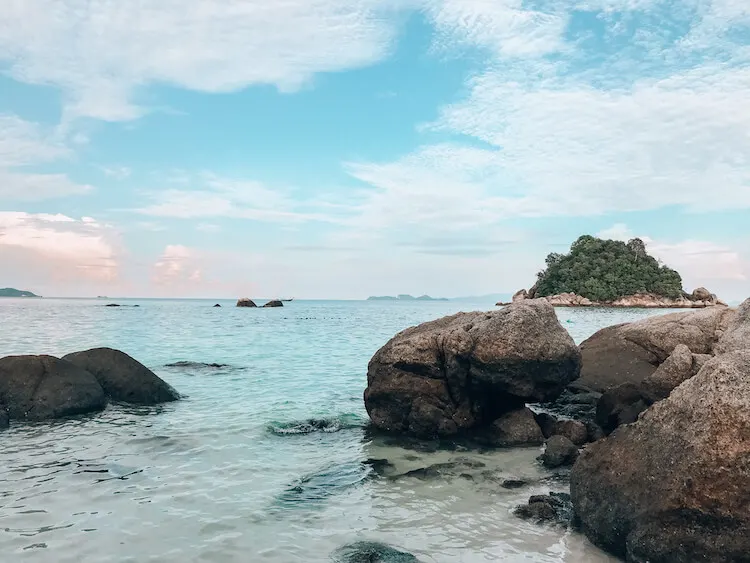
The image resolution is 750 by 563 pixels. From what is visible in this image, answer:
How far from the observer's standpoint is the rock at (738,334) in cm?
1107

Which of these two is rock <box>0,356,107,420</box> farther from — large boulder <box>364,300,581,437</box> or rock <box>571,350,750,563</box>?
rock <box>571,350,750,563</box>

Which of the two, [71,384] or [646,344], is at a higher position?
[646,344]

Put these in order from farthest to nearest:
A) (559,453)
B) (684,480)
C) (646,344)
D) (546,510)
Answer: (646,344) → (559,453) → (546,510) → (684,480)

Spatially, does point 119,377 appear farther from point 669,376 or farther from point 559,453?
point 669,376

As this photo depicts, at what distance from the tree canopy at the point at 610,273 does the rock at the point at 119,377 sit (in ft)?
354

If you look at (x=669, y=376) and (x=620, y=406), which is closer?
(x=669, y=376)

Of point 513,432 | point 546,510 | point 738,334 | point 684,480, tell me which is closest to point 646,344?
point 738,334

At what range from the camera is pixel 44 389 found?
14156mm

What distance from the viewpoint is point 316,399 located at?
1773cm

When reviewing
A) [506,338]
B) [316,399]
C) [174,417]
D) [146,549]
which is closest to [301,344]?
[316,399]

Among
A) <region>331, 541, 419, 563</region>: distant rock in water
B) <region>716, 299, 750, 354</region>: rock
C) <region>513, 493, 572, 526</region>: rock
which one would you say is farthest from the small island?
<region>331, 541, 419, 563</region>: distant rock in water

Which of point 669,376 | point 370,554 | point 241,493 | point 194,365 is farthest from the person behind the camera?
point 194,365

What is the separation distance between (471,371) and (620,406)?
3.25 m

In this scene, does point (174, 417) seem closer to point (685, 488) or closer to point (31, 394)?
point (31, 394)
